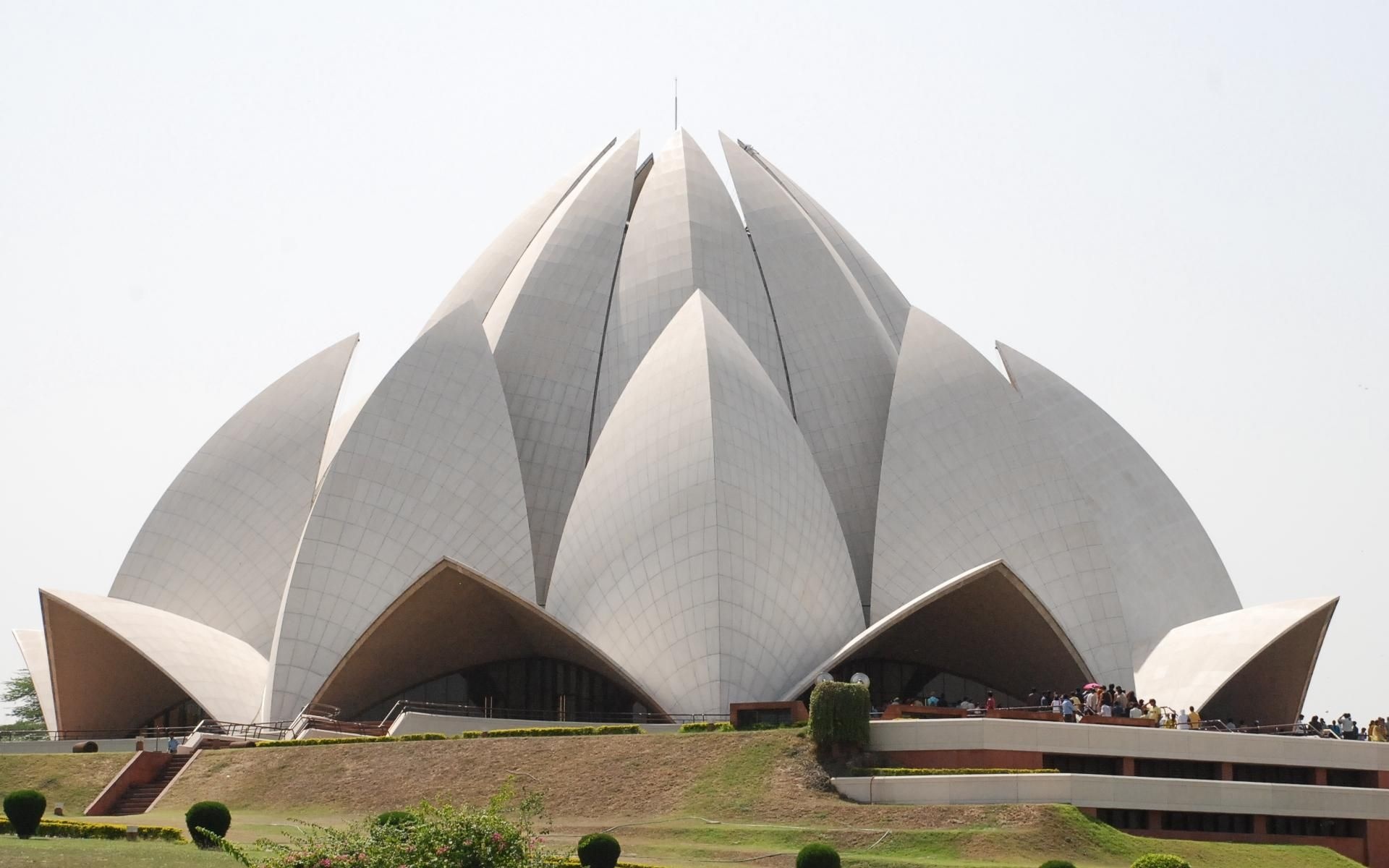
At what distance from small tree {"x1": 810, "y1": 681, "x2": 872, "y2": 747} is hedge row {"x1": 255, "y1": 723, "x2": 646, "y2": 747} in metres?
3.64

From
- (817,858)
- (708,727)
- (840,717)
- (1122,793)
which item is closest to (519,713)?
(708,727)

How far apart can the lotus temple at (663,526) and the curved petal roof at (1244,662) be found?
0.09 metres

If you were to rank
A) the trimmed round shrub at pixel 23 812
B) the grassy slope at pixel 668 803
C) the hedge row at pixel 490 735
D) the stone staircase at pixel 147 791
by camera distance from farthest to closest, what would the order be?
1. the hedge row at pixel 490 735
2. the stone staircase at pixel 147 791
3. the grassy slope at pixel 668 803
4. the trimmed round shrub at pixel 23 812

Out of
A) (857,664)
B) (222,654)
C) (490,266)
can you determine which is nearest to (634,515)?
(857,664)

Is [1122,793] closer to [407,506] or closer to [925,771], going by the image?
[925,771]

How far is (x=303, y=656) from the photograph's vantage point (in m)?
32.6

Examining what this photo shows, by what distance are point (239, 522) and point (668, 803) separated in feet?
65.6

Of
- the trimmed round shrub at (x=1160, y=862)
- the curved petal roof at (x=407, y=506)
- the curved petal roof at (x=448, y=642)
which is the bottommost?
the trimmed round shrub at (x=1160, y=862)

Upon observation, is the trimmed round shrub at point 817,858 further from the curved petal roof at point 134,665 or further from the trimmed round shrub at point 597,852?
the curved petal roof at point 134,665

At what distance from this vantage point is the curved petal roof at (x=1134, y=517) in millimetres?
38719

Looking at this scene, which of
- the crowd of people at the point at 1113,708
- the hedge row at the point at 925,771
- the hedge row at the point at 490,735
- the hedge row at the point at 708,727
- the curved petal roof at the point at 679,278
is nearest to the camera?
the hedge row at the point at 925,771

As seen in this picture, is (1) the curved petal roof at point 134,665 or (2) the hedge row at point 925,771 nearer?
(2) the hedge row at point 925,771

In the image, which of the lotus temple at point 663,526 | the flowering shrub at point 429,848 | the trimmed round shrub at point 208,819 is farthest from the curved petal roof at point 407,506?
the flowering shrub at point 429,848

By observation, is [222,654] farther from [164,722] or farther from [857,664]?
[857,664]
